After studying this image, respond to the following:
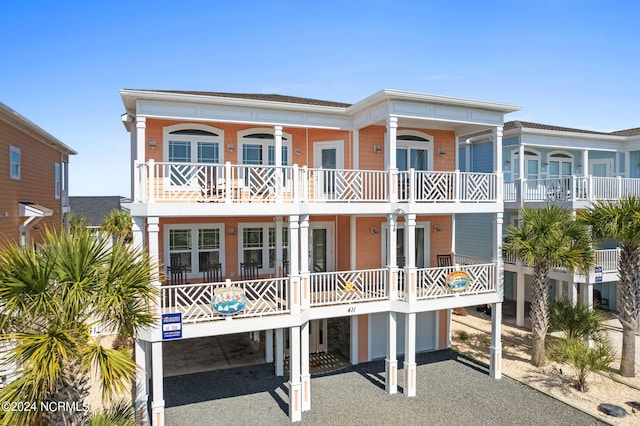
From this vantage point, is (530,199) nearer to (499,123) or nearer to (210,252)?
(499,123)

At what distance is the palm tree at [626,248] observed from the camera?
12.0 m

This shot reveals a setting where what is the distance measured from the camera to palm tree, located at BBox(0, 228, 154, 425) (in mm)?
5445

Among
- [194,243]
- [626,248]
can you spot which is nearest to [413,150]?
[626,248]

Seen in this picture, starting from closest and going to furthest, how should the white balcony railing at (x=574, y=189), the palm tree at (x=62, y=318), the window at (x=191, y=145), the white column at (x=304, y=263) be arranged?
the palm tree at (x=62, y=318) < the white column at (x=304, y=263) < the window at (x=191, y=145) < the white balcony railing at (x=574, y=189)

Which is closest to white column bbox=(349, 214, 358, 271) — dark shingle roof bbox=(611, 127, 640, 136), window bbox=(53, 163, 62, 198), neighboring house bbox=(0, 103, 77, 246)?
neighboring house bbox=(0, 103, 77, 246)

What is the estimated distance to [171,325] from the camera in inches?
368

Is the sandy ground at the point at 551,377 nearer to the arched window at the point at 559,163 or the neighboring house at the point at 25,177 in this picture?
the arched window at the point at 559,163

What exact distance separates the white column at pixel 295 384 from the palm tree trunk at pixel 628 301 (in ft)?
34.1

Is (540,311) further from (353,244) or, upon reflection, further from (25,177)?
(25,177)

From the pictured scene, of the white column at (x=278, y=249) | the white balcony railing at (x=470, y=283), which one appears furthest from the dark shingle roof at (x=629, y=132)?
the white column at (x=278, y=249)

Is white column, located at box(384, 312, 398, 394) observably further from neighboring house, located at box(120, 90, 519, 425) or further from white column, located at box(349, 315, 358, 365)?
white column, located at box(349, 315, 358, 365)

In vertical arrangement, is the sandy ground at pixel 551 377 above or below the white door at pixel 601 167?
below

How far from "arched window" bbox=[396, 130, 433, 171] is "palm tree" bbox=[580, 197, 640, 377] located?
5520 millimetres

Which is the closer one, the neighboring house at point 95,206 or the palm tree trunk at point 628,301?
the palm tree trunk at point 628,301
